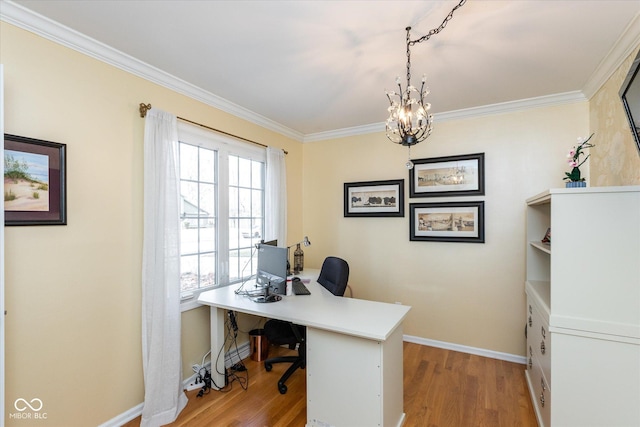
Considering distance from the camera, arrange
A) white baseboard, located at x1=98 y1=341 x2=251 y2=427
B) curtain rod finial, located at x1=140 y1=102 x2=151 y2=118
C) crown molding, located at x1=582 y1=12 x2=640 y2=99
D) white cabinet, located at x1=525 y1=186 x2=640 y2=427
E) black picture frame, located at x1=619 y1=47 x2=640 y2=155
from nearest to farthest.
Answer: black picture frame, located at x1=619 y1=47 x2=640 y2=155
white cabinet, located at x1=525 y1=186 x2=640 y2=427
crown molding, located at x1=582 y1=12 x2=640 y2=99
white baseboard, located at x1=98 y1=341 x2=251 y2=427
curtain rod finial, located at x1=140 y1=102 x2=151 y2=118

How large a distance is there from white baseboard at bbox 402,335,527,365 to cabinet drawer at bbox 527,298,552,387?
0.45 meters

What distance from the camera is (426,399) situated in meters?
2.35

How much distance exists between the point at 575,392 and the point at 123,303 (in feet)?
9.47

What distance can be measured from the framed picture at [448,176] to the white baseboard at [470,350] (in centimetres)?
165

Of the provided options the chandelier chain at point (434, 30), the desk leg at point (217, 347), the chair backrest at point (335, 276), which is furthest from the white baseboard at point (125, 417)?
the chandelier chain at point (434, 30)

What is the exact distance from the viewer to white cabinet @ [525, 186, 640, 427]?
1.48 metres

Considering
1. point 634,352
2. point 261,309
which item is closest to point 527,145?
point 634,352

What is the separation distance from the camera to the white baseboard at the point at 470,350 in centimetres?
293

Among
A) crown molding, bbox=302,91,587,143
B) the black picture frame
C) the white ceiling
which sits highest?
the white ceiling

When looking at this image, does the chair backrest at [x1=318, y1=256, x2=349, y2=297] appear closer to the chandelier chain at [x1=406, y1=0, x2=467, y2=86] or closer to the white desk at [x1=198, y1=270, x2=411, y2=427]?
the white desk at [x1=198, y1=270, x2=411, y2=427]

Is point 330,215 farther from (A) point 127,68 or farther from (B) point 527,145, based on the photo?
(A) point 127,68

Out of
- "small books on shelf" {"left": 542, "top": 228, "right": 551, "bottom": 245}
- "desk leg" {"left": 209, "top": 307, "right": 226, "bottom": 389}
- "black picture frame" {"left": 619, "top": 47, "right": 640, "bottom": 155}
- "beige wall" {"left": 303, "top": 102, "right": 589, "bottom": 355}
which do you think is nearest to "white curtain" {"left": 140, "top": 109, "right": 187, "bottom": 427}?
"desk leg" {"left": 209, "top": 307, "right": 226, "bottom": 389}

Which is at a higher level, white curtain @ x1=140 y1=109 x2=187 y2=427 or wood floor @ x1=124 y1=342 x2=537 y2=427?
white curtain @ x1=140 y1=109 x2=187 y2=427

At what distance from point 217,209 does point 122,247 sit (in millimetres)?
942
